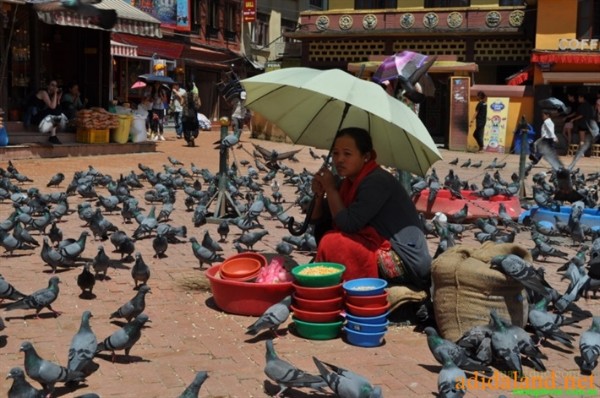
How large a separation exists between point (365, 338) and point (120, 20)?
12667 mm

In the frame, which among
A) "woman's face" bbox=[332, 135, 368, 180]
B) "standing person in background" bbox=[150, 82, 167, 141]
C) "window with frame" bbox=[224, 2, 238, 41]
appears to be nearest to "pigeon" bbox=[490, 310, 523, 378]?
"woman's face" bbox=[332, 135, 368, 180]

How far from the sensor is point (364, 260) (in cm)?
514

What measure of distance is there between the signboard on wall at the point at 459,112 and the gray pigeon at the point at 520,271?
65.0 ft

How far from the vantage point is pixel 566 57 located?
22812 millimetres

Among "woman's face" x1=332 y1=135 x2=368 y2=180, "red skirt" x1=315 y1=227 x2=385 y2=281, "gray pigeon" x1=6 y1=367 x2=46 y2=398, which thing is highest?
"woman's face" x1=332 y1=135 x2=368 y2=180

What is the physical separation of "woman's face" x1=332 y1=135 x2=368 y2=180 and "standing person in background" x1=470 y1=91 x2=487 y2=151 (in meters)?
18.4

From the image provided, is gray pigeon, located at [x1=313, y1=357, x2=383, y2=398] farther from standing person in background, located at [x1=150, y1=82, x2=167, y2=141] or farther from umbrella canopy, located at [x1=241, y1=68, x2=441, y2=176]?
standing person in background, located at [x1=150, y1=82, x2=167, y2=141]

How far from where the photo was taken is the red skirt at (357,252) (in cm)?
514

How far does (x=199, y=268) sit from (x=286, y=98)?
2.06 m

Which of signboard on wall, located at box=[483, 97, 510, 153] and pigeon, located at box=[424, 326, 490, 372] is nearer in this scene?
pigeon, located at box=[424, 326, 490, 372]

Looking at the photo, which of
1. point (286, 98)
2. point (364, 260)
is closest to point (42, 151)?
point (286, 98)

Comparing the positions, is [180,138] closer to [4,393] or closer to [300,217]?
[300,217]

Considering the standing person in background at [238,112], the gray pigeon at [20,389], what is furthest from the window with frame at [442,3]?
the gray pigeon at [20,389]

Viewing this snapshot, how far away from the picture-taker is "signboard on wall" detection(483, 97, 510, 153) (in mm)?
23203
